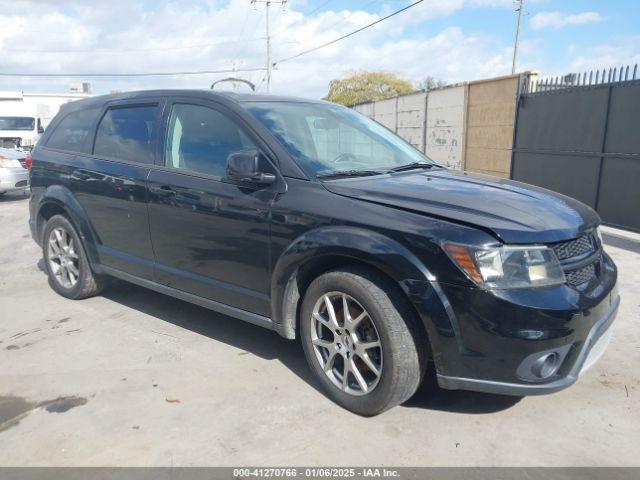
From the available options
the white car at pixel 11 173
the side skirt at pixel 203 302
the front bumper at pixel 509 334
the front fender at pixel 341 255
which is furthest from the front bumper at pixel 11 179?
the front bumper at pixel 509 334

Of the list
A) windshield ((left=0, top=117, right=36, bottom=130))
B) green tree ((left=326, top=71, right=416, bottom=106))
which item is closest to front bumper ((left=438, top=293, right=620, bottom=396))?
windshield ((left=0, top=117, right=36, bottom=130))

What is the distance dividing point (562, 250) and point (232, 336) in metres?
2.53

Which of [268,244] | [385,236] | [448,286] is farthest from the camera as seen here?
[268,244]

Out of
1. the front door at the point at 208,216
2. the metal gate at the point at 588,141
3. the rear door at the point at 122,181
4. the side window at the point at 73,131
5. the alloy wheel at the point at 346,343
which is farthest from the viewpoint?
the metal gate at the point at 588,141

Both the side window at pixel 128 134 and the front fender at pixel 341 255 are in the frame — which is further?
the side window at pixel 128 134

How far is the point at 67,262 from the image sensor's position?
506cm

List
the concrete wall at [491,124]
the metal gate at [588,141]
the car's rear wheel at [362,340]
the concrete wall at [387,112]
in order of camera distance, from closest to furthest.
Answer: the car's rear wheel at [362,340] < the metal gate at [588,141] < the concrete wall at [491,124] < the concrete wall at [387,112]

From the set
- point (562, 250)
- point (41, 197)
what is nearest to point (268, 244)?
point (562, 250)

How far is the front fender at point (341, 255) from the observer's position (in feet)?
8.85

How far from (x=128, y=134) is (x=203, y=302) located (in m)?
1.58

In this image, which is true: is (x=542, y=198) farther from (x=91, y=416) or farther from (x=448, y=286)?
(x=91, y=416)

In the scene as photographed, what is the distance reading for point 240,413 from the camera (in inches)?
123

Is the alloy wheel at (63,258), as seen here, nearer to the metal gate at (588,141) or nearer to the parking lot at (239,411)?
the parking lot at (239,411)

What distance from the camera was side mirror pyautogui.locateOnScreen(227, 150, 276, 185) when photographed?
323 cm
